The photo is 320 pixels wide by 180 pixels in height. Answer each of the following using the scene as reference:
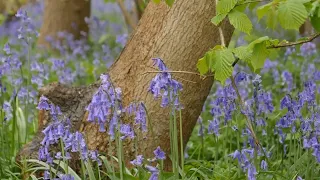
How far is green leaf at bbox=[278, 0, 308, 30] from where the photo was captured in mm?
2285

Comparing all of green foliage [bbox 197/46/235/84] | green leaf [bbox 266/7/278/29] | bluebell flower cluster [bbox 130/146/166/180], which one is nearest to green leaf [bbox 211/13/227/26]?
green foliage [bbox 197/46/235/84]

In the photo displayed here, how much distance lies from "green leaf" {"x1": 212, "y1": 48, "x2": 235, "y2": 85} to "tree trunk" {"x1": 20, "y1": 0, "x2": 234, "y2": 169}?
877mm

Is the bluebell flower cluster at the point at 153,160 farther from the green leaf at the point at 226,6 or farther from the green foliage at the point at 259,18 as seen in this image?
the green leaf at the point at 226,6

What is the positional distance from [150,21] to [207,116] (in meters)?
2.47

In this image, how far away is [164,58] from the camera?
3.54 meters

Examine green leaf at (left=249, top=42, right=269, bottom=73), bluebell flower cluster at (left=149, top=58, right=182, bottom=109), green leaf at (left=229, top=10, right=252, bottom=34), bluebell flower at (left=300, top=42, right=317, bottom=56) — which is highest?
bluebell flower at (left=300, top=42, right=317, bottom=56)

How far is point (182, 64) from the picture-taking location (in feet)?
11.6

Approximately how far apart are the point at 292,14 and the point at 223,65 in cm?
40

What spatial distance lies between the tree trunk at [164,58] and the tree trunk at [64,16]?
6.46 metres

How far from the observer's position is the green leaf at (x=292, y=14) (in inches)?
90.0

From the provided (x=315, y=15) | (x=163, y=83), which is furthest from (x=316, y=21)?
(x=163, y=83)

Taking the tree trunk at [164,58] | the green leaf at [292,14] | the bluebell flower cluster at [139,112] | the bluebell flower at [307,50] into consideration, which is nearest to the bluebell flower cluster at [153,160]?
the bluebell flower cluster at [139,112]

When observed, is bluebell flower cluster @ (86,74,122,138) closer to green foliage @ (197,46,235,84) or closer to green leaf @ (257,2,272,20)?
green foliage @ (197,46,235,84)

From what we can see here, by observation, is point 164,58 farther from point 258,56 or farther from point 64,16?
point 64,16
